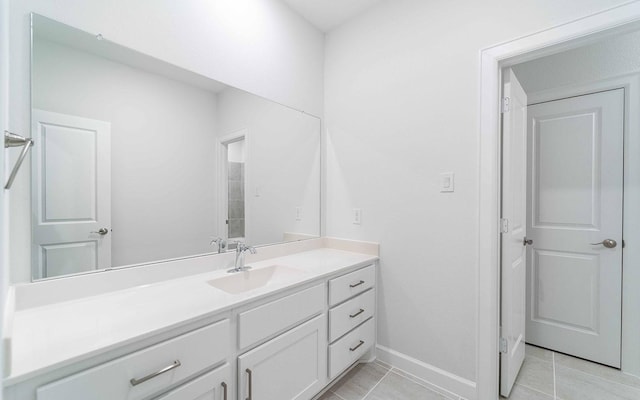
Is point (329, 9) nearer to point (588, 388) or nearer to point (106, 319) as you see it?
point (106, 319)

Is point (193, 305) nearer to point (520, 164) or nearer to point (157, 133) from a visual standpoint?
point (157, 133)

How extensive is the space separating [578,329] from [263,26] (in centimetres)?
322

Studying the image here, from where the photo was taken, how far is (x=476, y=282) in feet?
5.22

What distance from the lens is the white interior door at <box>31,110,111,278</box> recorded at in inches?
43.3

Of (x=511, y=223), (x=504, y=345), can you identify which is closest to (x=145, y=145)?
(x=511, y=223)

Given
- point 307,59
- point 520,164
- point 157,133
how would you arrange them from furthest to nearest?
point 307,59, point 520,164, point 157,133

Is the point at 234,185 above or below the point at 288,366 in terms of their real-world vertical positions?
above

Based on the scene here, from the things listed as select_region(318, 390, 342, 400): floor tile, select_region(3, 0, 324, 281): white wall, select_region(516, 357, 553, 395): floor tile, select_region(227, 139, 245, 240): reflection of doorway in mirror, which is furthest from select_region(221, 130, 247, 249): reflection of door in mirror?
select_region(516, 357, 553, 395): floor tile

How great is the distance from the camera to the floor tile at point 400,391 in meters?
1.64

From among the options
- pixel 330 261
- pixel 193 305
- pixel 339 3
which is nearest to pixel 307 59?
pixel 339 3

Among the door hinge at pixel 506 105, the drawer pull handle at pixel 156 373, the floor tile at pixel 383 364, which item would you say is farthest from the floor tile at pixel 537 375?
the drawer pull handle at pixel 156 373

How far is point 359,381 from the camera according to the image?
1.78m

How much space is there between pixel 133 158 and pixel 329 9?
176cm

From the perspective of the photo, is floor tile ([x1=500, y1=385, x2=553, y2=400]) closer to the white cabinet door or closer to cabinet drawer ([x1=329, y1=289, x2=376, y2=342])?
cabinet drawer ([x1=329, y1=289, x2=376, y2=342])
